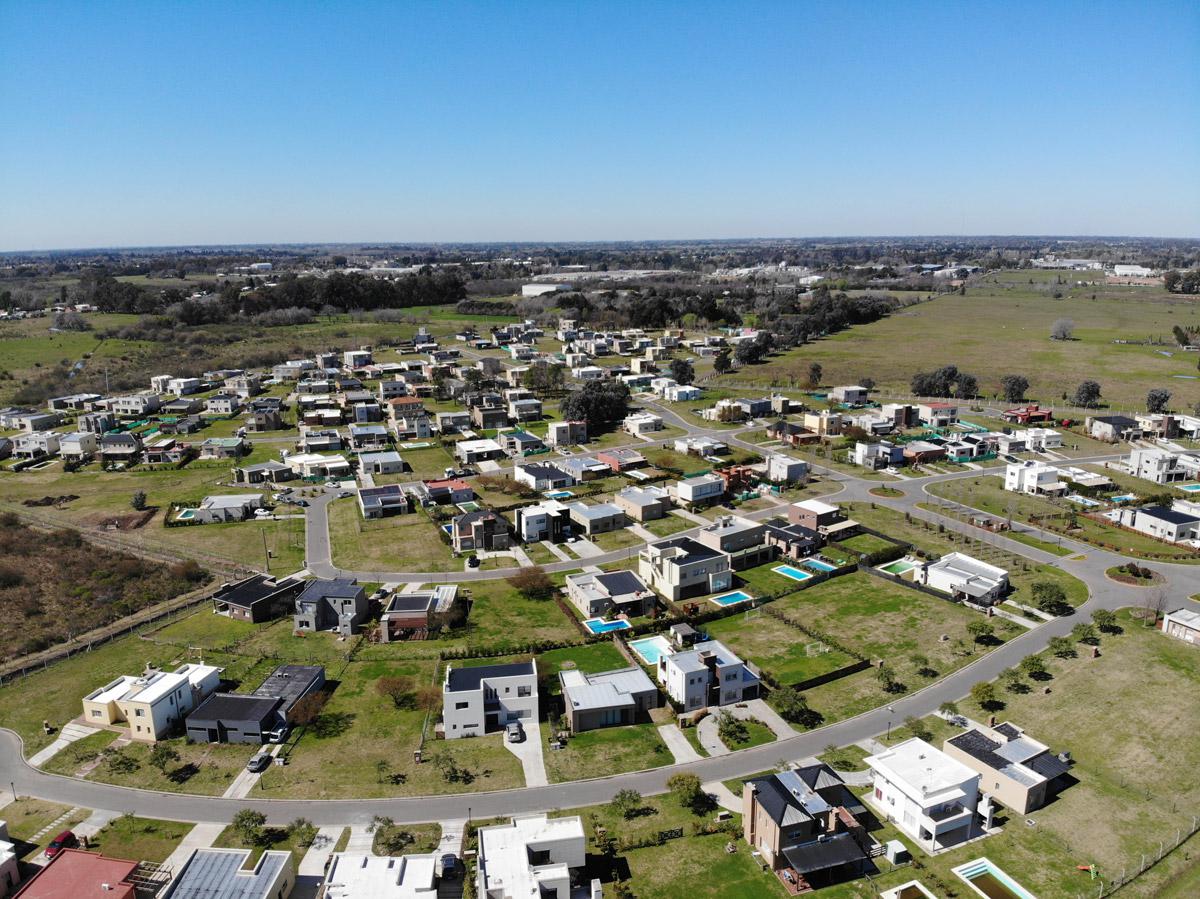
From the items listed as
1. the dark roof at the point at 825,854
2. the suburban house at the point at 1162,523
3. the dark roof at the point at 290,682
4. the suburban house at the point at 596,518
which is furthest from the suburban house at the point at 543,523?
the suburban house at the point at 1162,523

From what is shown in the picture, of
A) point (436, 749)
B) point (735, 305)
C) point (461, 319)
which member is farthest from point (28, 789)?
point (735, 305)

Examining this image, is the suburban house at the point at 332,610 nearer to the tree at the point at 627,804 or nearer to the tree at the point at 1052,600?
the tree at the point at 627,804

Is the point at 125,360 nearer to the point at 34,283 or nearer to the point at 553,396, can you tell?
the point at 553,396

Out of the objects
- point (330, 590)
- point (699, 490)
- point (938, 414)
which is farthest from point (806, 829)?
point (938, 414)

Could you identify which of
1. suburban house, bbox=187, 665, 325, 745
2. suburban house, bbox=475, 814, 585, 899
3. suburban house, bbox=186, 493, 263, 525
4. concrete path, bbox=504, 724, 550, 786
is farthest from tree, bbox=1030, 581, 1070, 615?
suburban house, bbox=186, 493, 263, 525

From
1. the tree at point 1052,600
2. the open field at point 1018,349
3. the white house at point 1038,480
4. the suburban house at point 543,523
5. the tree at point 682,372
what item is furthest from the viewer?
the tree at point 682,372
